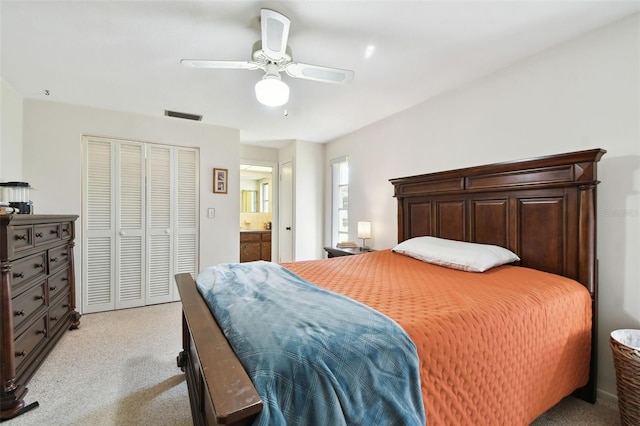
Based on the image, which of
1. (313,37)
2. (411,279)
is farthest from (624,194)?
(313,37)

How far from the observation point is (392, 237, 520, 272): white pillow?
1919mm

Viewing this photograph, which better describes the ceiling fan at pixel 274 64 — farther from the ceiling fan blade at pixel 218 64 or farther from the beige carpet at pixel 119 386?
the beige carpet at pixel 119 386

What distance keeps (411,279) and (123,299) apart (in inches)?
133

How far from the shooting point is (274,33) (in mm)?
1599

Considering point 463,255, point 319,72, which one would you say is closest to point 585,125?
point 463,255

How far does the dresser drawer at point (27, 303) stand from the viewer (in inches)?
69.8

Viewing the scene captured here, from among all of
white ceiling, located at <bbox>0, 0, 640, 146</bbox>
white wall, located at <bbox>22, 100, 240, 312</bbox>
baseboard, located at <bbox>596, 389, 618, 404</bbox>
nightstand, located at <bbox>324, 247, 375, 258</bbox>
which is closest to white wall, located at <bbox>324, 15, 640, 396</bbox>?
baseboard, located at <bbox>596, 389, 618, 404</bbox>

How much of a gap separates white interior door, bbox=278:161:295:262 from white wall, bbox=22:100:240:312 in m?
1.11

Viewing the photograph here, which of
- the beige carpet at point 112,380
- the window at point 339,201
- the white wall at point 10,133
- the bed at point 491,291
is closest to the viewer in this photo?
the bed at point 491,291

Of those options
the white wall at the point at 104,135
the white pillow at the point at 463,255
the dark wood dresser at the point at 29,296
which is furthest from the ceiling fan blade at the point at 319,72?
the white wall at the point at 104,135

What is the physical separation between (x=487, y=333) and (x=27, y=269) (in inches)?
111

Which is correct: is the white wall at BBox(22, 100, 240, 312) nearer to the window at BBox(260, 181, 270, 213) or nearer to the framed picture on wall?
the framed picture on wall

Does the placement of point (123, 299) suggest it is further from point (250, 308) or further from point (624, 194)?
point (624, 194)

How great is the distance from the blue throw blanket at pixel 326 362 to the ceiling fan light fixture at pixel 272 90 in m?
1.26
